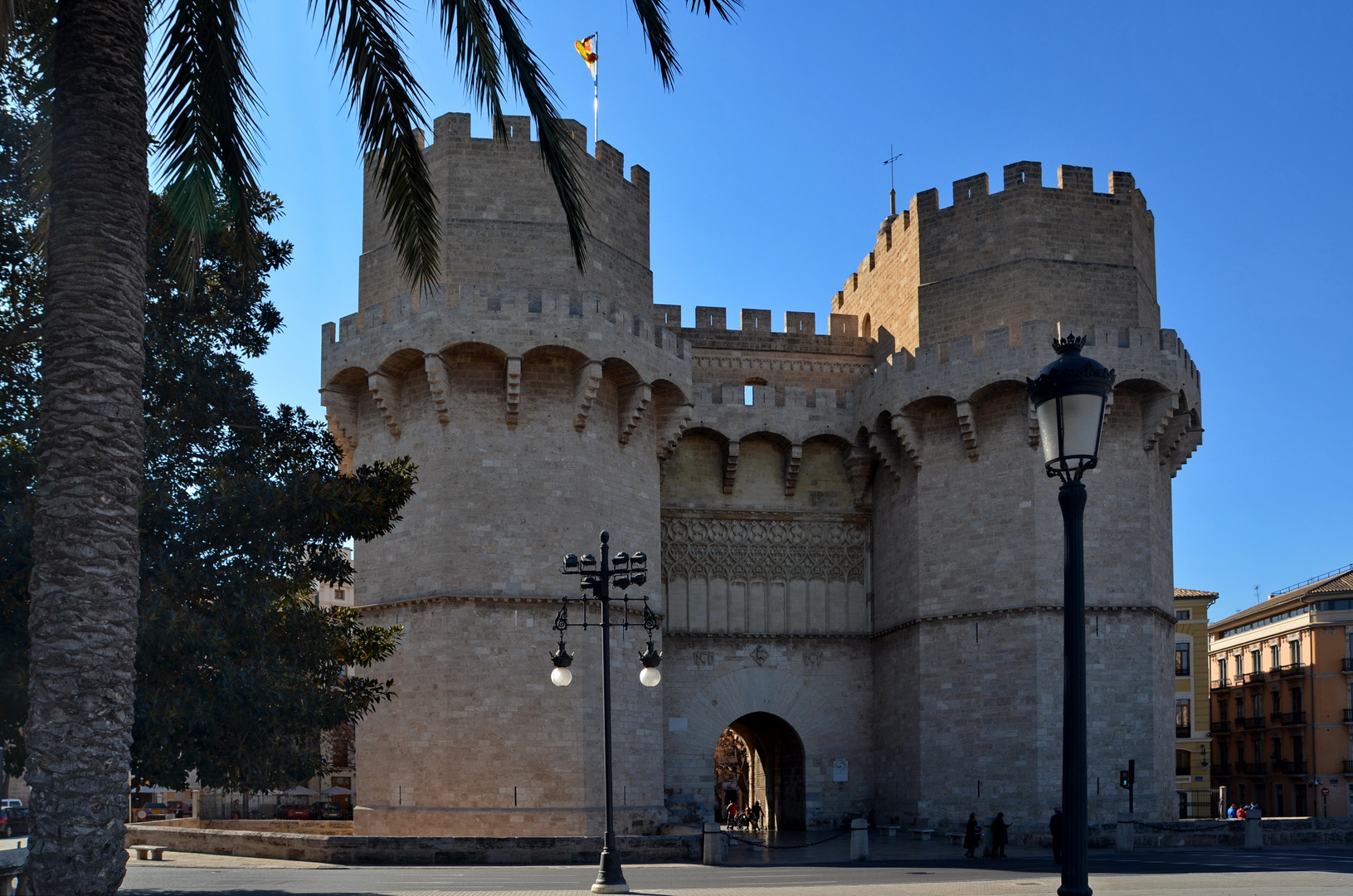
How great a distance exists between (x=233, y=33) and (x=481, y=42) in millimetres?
2188

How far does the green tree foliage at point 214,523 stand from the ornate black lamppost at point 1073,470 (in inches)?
313

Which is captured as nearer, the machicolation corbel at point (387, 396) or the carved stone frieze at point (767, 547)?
the machicolation corbel at point (387, 396)

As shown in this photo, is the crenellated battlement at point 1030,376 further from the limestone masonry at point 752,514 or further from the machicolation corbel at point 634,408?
the machicolation corbel at point 634,408

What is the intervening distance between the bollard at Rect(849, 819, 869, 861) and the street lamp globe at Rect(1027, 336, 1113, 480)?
52.4ft

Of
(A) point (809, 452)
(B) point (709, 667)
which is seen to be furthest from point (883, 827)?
(A) point (809, 452)

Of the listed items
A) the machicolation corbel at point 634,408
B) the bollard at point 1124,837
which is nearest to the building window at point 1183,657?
the bollard at point 1124,837

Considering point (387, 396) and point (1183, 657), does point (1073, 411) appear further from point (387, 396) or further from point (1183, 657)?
point (1183, 657)

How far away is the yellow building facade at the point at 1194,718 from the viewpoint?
48781 mm

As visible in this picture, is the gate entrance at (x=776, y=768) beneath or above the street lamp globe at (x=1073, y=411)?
beneath

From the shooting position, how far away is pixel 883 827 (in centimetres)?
2756

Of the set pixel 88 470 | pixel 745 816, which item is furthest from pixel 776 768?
pixel 88 470

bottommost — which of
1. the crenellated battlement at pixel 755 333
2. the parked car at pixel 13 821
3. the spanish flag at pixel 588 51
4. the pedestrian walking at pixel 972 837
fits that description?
the parked car at pixel 13 821

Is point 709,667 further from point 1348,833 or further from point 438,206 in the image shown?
point 1348,833

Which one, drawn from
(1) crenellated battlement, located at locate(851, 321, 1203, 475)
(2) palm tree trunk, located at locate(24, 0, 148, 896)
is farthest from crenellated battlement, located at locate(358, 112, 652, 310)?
(2) palm tree trunk, located at locate(24, 0, 148, 896)
